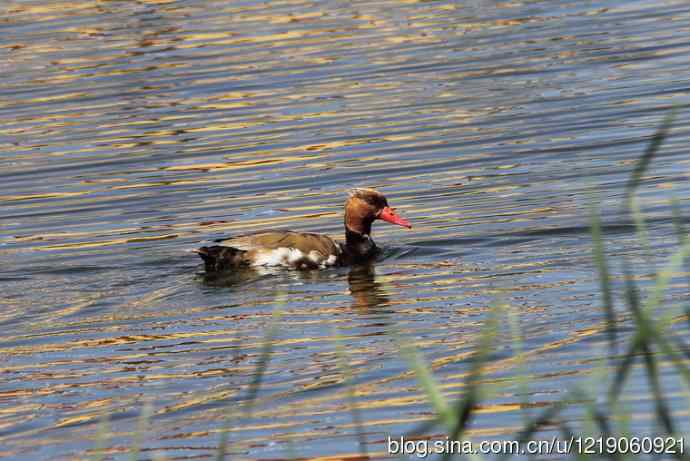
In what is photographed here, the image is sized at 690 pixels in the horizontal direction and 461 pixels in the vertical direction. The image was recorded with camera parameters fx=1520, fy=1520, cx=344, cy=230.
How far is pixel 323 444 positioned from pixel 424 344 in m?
1.78

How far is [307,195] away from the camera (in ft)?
44.6

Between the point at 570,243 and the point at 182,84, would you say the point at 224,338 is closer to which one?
the point at 570,243

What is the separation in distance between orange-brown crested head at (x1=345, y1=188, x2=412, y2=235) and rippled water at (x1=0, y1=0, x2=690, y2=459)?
0.23m

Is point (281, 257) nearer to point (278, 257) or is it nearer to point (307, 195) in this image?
point (278, 257)

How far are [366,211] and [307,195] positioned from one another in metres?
1.87

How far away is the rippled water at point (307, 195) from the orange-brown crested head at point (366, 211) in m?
0.23

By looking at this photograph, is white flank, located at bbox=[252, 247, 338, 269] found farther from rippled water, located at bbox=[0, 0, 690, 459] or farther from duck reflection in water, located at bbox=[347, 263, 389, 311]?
duck reflection in water, located at bbox=[347, 263, 389, 311]

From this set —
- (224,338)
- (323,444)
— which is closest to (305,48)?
(224,338)

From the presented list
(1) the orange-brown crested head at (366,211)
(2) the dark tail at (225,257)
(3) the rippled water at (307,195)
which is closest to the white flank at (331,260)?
(3) the rippled water at (307,195)

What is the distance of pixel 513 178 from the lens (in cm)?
1326

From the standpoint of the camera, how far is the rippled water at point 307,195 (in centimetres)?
750

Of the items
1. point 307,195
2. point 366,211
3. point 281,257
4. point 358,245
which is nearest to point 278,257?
point 281,257

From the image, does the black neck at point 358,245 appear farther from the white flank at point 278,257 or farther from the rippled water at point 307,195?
the white flank at point 278,257

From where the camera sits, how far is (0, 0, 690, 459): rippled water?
7500 mm
